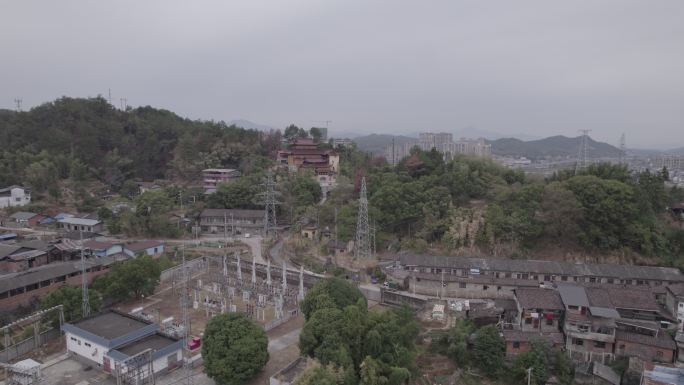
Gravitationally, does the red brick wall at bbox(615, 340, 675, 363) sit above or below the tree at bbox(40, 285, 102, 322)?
below

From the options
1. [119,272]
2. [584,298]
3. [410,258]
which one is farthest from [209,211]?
[584,298]

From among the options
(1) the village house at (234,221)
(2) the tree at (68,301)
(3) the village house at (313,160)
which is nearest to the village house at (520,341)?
(2) the tree at (68,301)

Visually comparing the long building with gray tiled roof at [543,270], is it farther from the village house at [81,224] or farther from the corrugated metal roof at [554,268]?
the village house at [81,224]

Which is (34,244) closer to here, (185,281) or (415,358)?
(185,281)

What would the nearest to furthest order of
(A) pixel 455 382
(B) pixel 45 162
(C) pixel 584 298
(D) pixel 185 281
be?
(A) pixel 455 382 → (C) pixel 584 298 → (D) pixel 185 281 → (B) pixel 45 162

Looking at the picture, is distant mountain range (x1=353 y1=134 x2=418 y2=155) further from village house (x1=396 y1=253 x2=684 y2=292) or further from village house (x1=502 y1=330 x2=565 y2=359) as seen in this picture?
village house (x1=502 y1=330 x2=565 y2=359)

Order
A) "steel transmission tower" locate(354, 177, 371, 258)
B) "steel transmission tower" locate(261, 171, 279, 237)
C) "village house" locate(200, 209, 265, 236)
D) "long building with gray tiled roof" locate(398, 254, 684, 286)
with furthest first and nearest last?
"village house" locate(200, 209, 265, 236) < "steel transmission tower" locate(261, 171, 279, 237) < "steel transmission tower" locate(354, 177, 371, 258) < "long building with gray tiled roof" locate(398, 254, 684, 286)

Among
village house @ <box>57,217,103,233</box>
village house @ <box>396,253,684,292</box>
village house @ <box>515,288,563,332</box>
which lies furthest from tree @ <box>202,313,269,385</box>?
village house @ <box>57,217,103,233</box>
